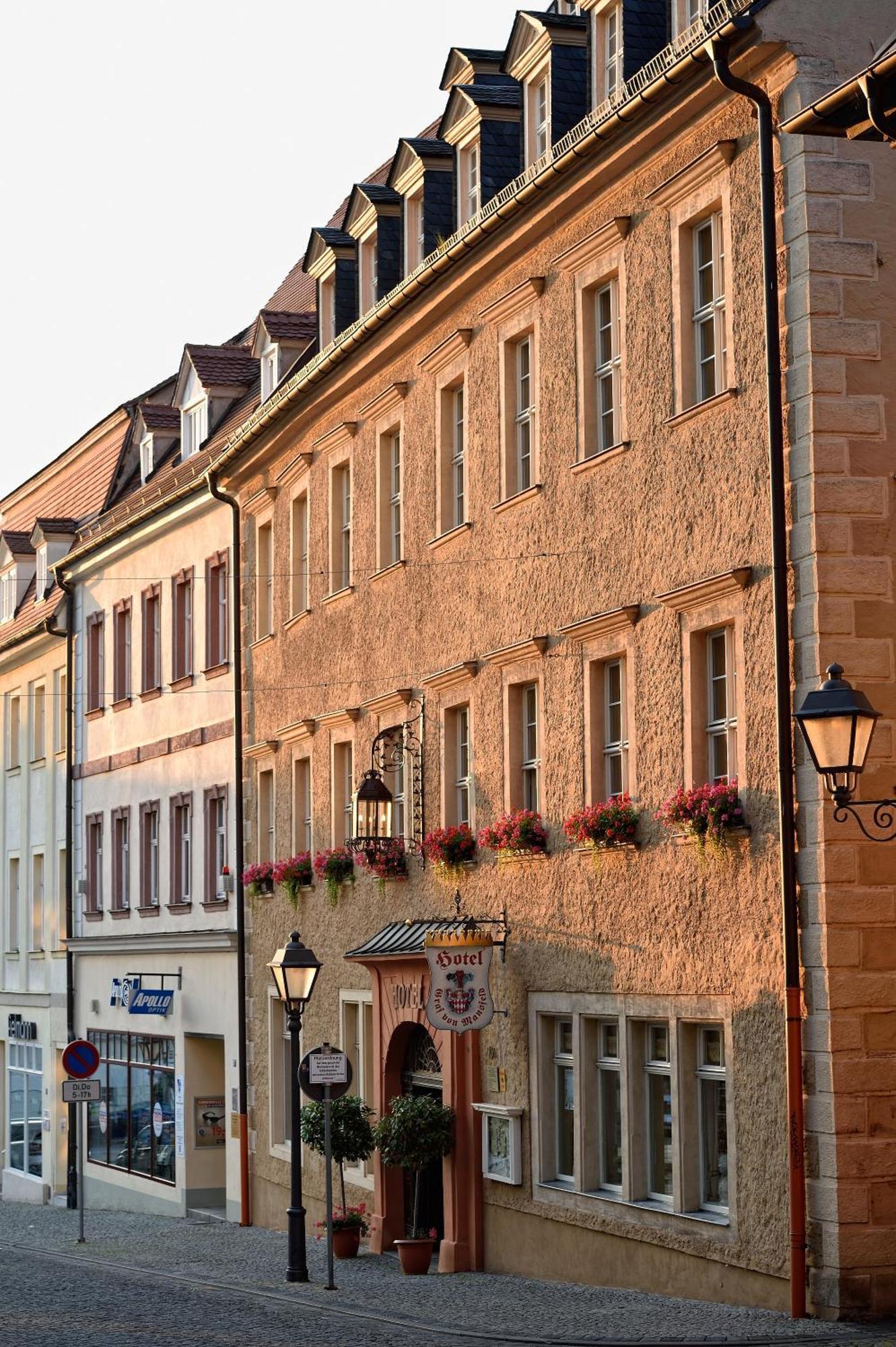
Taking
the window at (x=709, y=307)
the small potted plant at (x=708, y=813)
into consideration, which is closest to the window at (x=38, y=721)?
the window at (x=709, y=307)

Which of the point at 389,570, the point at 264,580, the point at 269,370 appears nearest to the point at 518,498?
the point at 389,570

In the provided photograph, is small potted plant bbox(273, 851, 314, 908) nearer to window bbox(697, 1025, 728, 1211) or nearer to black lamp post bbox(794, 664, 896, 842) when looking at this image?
window bbox(697, 1025, 728, 1211)

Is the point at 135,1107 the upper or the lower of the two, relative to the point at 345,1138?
lower

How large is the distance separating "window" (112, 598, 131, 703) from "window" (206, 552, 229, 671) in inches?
187

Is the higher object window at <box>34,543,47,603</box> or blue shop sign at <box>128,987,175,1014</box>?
window at <box>34,543,47,603</box>

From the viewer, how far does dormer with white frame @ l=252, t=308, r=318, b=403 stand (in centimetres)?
3186

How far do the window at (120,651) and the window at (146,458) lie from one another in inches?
106

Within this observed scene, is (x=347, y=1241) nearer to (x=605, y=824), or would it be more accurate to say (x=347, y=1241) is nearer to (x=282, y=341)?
(x=605, y=824)

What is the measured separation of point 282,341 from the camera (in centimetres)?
3189

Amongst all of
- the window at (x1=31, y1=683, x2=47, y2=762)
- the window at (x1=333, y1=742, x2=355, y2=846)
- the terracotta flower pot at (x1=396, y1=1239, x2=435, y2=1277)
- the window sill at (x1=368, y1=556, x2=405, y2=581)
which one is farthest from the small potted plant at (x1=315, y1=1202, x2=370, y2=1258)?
the window at (x1=31, y1=683, x2=47, y2=762)

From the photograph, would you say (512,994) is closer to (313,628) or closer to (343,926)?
(343,926)

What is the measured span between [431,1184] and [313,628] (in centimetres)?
755

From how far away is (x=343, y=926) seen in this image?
2770 cm

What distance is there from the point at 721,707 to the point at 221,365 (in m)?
20.0
